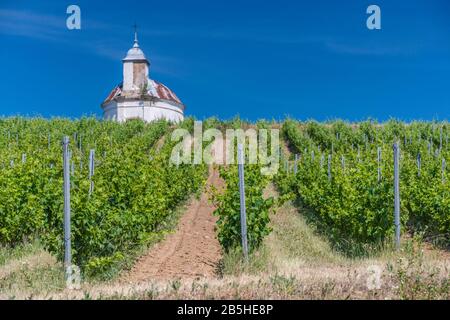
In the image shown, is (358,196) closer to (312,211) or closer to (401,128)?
(312,211)

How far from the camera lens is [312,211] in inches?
606

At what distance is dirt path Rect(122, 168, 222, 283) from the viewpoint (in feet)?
28.7

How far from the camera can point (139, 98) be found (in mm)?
44844

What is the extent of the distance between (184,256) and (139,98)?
118 ft

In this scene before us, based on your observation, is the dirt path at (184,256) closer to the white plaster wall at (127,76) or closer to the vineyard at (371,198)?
the vineyard at (371,198)

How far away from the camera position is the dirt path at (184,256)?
28.7 ft

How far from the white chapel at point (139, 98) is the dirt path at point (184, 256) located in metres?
30.4

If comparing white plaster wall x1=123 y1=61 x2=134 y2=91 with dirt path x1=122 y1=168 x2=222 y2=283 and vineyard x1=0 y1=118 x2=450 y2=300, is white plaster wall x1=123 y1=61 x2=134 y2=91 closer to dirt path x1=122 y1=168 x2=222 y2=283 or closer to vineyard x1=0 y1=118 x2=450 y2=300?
vineyard x1=0 y1=118 x2=450 y2=300

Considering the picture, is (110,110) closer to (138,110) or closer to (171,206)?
(138,110)
